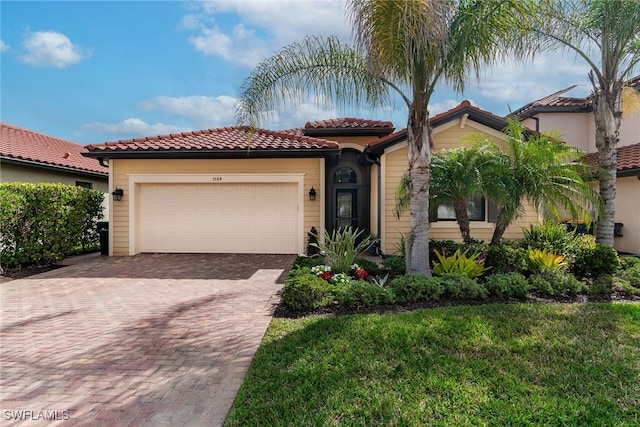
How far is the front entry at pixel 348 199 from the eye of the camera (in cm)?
1216

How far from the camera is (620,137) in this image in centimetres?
1319

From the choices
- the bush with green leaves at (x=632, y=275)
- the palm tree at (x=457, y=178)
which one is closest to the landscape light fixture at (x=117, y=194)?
the palm tree at (x=457, y=178)

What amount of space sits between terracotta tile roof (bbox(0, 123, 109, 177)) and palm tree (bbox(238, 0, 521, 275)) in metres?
11.5

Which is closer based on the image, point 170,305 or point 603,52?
point 170,305

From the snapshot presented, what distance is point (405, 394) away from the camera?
3.03 meters

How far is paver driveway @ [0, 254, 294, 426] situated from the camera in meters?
3.04

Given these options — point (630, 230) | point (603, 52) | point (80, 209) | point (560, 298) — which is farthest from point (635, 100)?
point (80, 209)

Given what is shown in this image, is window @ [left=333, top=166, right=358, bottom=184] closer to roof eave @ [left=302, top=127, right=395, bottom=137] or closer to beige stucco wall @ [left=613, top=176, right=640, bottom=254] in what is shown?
roof eave @ [left=302, top=127, right=395, bottom=137]

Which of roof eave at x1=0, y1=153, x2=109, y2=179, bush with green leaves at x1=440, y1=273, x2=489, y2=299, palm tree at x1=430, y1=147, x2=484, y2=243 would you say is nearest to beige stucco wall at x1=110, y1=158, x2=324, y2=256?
roof eave at x1=0, y1=153, x2=109, y2=179

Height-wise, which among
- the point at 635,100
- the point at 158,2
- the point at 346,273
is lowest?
the point at 346,273

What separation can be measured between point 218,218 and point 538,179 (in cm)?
924

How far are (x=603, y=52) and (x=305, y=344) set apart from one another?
28.3ft

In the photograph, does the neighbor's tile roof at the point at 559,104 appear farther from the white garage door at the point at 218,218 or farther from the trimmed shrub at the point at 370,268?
the trimmed shrub at the point at 370,268

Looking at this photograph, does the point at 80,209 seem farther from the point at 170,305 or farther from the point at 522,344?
the point at 522,344
